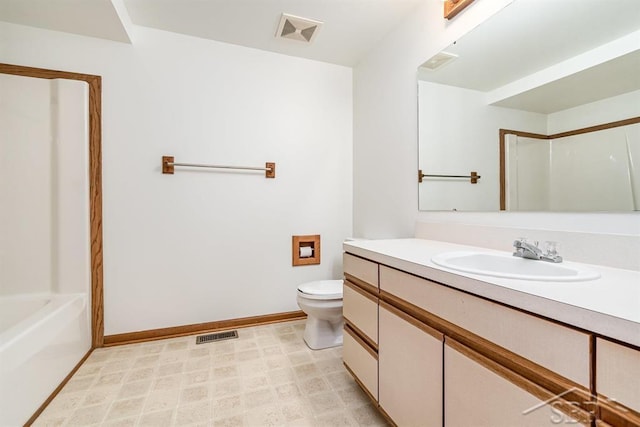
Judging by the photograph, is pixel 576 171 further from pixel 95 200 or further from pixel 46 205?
pixel 46 205

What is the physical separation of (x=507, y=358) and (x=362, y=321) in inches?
28.4

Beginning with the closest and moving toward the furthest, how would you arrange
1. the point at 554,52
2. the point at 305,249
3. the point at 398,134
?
the point at 554,52 → the point at 398,134 → the point at 305,249

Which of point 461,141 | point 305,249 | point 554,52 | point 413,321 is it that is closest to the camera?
point 413,321

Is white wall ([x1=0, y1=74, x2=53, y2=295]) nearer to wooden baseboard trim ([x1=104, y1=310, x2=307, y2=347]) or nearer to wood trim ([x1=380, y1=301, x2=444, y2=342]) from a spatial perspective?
wooden baseboard trim ([x1=104, y1=310, x2=307, y2=347])

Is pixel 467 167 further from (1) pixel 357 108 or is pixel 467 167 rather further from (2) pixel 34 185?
(2) pixel 34 185

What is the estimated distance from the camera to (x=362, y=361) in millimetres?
1328

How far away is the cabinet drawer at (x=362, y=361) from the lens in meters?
1.22

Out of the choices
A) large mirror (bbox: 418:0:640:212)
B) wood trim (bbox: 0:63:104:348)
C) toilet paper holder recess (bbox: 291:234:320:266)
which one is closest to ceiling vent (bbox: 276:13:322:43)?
large mirror (bbox: 418:0:640:212)

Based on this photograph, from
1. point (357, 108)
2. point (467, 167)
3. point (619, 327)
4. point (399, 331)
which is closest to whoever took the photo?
point (619, 327)

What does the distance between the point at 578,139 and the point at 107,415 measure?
236 cm

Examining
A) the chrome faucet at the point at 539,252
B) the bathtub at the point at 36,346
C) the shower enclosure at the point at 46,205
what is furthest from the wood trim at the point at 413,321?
the shower enclosure at the point at 46,205

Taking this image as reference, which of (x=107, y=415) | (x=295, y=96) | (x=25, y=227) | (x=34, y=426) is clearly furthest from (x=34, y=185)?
(x=295, y=96)

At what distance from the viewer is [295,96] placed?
2412mm

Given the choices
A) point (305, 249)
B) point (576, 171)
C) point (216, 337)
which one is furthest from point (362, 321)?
point (216, 337)
